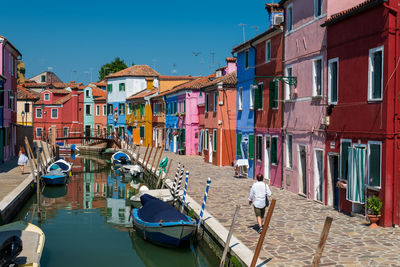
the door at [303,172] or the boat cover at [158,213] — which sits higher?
the door at [303,172]

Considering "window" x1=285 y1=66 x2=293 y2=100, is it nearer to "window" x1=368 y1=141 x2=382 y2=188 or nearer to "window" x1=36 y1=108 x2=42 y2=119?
"window" x1=368 y1=141 x2=382 y2=188

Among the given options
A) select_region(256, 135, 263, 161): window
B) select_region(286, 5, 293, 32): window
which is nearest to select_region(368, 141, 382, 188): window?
select_region(286, 5, 293, 32): window

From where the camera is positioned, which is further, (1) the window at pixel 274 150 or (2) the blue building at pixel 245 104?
(2) the blue building at pixel 245 104

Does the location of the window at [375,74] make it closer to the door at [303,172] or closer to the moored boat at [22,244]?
the door at [303,172]

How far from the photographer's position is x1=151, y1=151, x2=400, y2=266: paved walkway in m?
10.8

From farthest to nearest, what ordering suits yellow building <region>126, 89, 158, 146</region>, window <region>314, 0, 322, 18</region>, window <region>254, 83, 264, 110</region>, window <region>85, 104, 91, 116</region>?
window <region>85, 104, 91, 116</region>, yellow building <region>126, 89, 158, 146</region>, window <region>254, 83, 264, 110</region>, window <region>314, 0, 322, 18</region>


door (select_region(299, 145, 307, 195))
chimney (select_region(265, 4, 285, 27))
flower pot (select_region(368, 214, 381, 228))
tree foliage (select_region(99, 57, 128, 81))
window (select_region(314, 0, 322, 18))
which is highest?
tree foliage (select_region(99, 57, 128, 81))

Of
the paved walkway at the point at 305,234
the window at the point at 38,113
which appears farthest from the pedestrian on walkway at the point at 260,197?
the window at the point at 38,113

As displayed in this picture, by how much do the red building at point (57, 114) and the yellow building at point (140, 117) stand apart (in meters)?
9.03

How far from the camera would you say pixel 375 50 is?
1417 cm

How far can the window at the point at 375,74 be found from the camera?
1404 centimetres

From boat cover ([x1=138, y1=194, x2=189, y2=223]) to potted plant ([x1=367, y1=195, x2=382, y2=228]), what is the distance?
5.29 metres

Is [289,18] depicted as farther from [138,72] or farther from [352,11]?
[138,72]

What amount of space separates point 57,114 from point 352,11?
59461 millimetres
